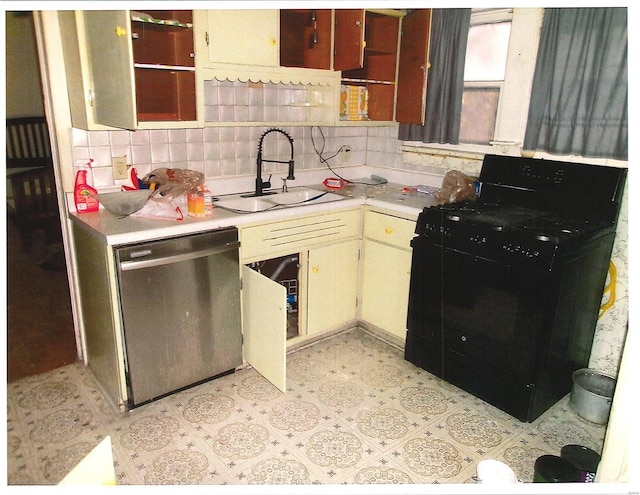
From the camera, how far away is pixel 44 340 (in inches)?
106

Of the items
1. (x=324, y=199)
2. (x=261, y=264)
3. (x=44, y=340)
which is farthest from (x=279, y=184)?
(x=44, y=340)

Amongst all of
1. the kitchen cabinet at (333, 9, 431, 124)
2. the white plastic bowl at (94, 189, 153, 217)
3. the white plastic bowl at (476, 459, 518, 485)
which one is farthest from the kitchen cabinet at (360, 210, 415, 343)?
the white plastic bowl at (94, 189, 153, 217)

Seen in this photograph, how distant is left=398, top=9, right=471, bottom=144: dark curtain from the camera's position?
265 centimetres

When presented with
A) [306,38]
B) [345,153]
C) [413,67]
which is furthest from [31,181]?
[413,67]

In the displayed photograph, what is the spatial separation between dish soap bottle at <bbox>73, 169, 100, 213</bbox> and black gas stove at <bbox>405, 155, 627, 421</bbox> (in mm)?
1595

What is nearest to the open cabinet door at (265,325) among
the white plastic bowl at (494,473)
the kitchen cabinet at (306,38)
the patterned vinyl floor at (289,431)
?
the patterned vinyl floor at (289,431)

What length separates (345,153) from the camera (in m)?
3.26

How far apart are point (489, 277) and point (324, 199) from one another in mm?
1044

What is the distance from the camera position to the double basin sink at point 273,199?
252 cm

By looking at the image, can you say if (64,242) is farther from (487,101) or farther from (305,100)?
(487,101)

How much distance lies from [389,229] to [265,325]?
34.7 inches

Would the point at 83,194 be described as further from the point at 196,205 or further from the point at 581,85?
the point at 581,85

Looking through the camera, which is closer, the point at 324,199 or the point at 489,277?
the point at 489,277

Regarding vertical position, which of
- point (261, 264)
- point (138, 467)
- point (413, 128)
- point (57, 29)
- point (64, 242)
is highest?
point (57, 29)
